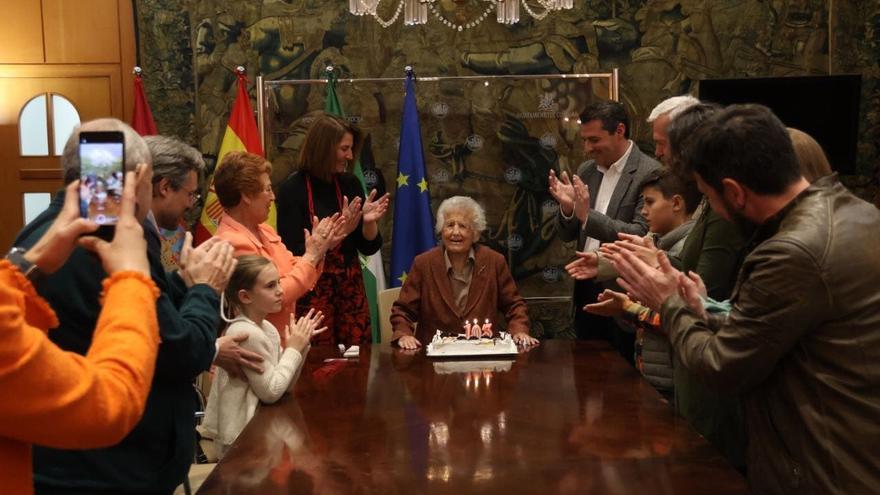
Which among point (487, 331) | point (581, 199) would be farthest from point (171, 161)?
point (581, 199)

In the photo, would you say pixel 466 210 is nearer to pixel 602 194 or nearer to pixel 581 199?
pixel 581 199

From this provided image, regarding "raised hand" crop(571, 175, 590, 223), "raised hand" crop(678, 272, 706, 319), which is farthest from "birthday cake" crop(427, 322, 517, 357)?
"raised hand" crop(678, 272, 706, 319)

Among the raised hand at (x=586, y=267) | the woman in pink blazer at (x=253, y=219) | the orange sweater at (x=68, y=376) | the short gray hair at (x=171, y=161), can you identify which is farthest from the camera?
the woman in pink blazer at (x=253, y=219)

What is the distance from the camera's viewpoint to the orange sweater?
1433 millimetres

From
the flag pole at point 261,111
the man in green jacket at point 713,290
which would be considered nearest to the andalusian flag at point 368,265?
the flag pole at point 261,111

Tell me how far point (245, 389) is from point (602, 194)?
271 cm

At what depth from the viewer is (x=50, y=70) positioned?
22.1ft

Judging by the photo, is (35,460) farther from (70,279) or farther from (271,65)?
(271,65)

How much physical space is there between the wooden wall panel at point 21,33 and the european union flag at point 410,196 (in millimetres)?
2731

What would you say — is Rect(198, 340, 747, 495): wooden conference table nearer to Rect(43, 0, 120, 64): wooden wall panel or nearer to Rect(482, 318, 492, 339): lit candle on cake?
Rect(482, 318, 492, 339): lit candle on cake

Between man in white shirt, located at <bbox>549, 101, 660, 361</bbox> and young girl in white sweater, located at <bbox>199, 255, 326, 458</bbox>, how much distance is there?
1.95 metres

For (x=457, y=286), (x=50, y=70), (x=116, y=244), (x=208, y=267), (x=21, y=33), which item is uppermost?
(x=21, y=33)

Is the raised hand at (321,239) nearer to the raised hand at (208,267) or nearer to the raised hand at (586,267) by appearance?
the raised hand at (586,267)

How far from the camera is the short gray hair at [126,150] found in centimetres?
200
